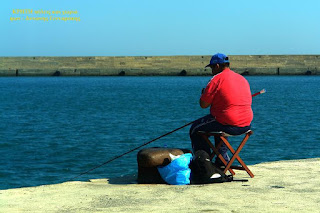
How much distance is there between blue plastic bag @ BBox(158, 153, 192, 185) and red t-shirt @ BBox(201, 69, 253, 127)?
0.64 meters

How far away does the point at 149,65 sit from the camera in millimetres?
89625

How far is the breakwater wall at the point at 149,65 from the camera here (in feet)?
283

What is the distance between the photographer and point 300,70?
86938 mm

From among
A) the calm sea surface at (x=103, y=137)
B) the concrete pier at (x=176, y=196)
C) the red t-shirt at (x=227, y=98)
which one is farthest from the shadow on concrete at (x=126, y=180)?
the calm sea surface at (x=103, y=137)

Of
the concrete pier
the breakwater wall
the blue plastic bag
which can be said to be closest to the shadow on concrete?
the concrete pier

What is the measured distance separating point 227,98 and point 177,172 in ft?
3.31

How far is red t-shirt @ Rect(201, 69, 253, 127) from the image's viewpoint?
747cm

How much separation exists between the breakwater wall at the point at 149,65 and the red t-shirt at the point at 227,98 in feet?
251

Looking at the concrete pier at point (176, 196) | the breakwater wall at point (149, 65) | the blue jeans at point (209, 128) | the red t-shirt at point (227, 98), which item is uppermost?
the red t-shirt at point (227, 98)

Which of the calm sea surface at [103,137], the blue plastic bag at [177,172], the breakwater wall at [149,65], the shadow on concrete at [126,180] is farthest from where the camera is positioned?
the breakwater wall at [149,65]

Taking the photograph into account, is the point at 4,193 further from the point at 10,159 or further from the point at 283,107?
the point at 283,107

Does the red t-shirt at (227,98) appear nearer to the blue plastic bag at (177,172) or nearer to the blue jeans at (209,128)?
the blue jeans at (209,128)

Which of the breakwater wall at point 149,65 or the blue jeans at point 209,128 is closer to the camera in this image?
the blue jeans at point 209,128

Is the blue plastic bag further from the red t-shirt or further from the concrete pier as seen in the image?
the red t-shirt
